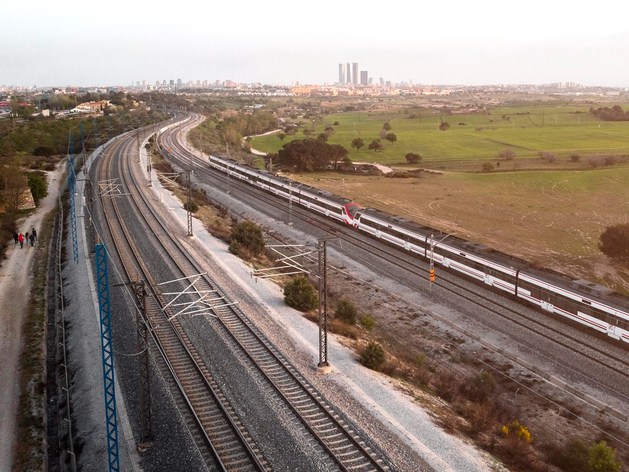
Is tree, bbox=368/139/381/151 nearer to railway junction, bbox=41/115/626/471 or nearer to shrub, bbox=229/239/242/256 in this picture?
shrub, bbox=229/239/242/256

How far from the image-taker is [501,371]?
23.0 metres

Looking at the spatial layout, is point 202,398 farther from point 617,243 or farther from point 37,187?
point 37,187

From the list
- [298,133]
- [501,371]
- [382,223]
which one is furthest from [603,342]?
[298,133]

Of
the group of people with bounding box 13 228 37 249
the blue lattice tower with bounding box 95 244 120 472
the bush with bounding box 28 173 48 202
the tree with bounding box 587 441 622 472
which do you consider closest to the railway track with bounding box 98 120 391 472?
the blue lattice tower with bounding box 95 244 120 472

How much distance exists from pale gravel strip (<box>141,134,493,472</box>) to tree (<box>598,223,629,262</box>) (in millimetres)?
26294

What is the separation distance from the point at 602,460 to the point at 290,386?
10.3 metres

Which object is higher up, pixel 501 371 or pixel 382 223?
pixel 382 223

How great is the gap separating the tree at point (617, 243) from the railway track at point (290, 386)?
29.6 meters

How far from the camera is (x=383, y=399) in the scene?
18906mm

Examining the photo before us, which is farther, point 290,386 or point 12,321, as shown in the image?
point 12,321

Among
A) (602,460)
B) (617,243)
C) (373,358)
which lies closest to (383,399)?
(373,358)

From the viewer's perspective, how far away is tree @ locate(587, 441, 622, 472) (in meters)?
15.6

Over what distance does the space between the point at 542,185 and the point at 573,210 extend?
12.1 m

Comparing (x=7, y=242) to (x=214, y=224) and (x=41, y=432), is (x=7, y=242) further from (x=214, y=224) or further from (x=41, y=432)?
(x=41, y=432)
